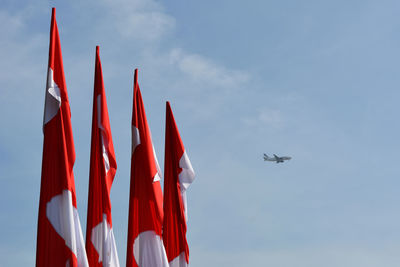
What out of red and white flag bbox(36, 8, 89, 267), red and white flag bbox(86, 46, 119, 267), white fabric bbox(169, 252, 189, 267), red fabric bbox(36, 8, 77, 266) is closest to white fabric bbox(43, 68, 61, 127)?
red and white flag bbox(36, 8, 89, 267)

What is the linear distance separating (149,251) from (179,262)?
8.98ft

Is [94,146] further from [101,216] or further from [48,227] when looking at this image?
[48,227]

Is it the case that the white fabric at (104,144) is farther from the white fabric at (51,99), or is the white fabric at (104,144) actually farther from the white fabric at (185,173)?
the white fabric at (185,173)

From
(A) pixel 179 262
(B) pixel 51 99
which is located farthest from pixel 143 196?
(B) pixel 51 99

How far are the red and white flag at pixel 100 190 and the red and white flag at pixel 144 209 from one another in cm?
121

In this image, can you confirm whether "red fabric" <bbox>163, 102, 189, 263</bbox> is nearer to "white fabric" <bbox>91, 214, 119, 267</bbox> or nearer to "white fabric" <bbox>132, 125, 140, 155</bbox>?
"white fabric" <bbox>132, 125, 140, 155</bbox>

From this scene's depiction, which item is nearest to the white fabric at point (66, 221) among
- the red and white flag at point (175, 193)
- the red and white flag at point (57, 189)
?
the red and white flag at point (57, 189)

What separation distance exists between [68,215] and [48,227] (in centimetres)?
69

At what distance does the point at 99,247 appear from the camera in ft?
74.8

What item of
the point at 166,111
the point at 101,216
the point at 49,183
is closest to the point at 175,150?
the point at 166,111

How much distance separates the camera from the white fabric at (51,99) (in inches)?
837

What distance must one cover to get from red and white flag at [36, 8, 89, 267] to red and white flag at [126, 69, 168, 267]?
12.6 feet

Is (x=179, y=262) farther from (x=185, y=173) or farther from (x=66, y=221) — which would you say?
(x=66, y=221)

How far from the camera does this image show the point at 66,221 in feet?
65.8
